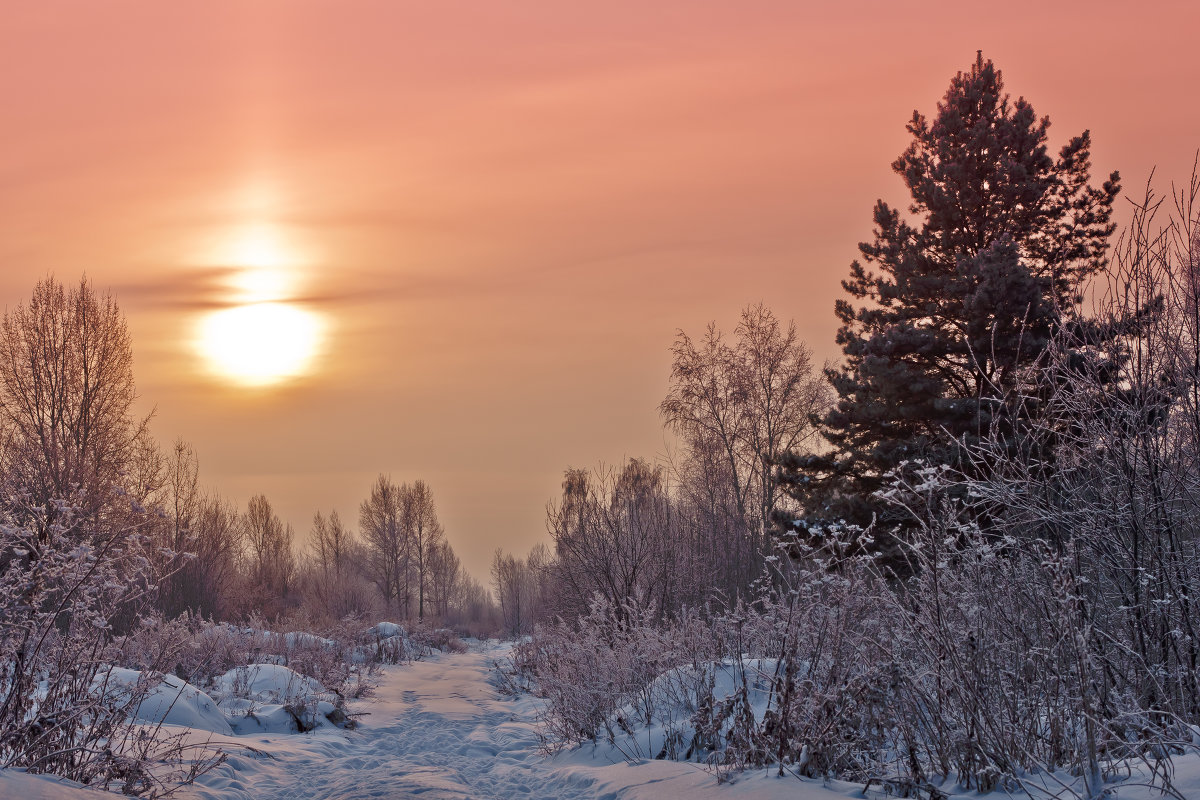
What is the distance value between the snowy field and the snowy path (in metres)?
0.01

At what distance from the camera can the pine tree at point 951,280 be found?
1845 centimetres

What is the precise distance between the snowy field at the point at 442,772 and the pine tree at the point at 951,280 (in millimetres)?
9680

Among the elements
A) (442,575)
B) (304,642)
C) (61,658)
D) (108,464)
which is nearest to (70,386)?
(108,464)

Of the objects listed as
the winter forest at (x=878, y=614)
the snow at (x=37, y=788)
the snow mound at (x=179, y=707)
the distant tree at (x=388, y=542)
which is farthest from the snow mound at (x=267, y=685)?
the distant tree at (x=388, y=542)

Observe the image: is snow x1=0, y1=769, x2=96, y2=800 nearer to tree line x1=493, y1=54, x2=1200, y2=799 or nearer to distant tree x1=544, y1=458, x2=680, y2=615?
tree line x1=493, y1=54, x2=1200, y2=799

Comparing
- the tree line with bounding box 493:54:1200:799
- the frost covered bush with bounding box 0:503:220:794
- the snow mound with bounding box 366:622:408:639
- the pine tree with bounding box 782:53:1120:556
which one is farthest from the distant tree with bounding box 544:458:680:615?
the snow mound with bounding box 366:622:408:639

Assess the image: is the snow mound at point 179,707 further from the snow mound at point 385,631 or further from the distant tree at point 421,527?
the distant tree at point 421,527

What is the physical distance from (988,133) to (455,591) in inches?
3289

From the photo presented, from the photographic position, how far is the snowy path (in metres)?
8.41

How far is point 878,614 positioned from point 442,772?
210 inches

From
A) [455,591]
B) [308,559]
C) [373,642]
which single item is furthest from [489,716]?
[455,591]

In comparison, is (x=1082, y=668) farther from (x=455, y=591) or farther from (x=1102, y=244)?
(x=455, y=591)

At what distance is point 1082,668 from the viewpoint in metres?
4.53

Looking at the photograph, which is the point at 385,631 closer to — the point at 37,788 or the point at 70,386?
the point at 70,386
